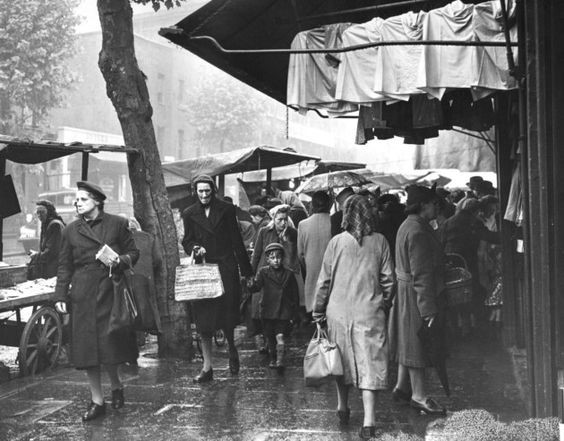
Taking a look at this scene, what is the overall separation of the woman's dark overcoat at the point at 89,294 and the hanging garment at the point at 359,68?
257 centimetres

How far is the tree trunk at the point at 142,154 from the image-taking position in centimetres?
956

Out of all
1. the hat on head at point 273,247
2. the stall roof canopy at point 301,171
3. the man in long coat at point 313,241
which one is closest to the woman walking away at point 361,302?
the hat on head at point 273,247

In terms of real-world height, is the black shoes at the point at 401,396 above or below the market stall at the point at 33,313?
below

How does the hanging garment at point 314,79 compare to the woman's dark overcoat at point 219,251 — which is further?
the woman's dark overcoat at point 219,251

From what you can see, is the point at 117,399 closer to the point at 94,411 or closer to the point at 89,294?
the point at 94,411

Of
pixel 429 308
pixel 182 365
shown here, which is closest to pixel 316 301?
pixel 429 308

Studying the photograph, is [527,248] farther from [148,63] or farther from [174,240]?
[148,63]

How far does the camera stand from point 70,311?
22.5 feet

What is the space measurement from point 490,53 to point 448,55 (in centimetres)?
37

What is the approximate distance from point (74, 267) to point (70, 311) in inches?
15.5

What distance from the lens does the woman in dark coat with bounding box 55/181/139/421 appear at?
670cm

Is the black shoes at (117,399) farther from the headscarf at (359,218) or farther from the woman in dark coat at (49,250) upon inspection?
the woman in dark coat at (49,250)

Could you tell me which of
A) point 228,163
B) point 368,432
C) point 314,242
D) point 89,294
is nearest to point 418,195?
point 368,432

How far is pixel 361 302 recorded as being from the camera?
19.9ft
